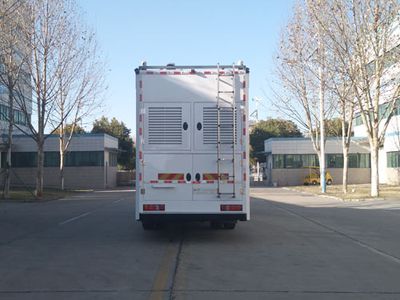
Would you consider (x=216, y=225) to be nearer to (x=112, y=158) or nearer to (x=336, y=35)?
(x=336, y=35)

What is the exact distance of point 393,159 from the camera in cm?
4981

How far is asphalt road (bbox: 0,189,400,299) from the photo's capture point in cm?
780

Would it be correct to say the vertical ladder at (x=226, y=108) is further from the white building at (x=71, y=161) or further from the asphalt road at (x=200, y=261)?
the white building at (x=71, y=161)

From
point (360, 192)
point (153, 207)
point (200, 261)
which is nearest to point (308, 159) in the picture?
point (360, 192)

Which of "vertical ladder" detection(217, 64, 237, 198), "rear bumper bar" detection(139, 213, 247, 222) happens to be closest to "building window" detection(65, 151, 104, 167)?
"rear bumper bar" detection(139, 213, 247, 222)

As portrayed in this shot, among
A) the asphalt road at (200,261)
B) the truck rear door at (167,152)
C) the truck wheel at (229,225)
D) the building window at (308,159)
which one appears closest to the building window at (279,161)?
the building window at (308,159)

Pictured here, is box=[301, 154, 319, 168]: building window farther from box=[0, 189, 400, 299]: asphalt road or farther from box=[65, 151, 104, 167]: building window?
box=[0, 189, 400, 299]: asphalt road

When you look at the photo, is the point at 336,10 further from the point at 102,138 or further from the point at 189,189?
the point at 102,138

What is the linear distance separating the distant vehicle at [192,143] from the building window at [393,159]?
39985 mm

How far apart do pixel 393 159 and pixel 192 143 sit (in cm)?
4189

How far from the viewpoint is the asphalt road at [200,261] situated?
25.6 ft

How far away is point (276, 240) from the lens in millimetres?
13086

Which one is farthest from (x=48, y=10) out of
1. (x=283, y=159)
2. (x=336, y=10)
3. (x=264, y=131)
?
(x=264, y=131)

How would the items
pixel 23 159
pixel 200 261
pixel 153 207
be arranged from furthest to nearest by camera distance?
pixel 23 159, pixel 153 207, pixel 200 261
